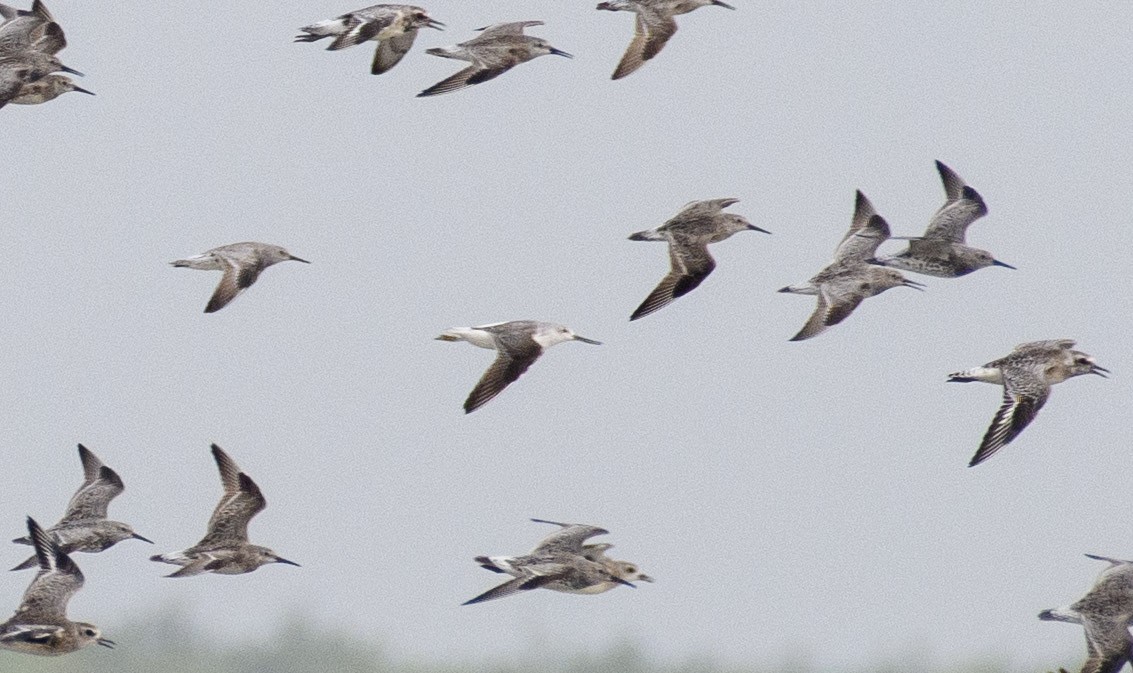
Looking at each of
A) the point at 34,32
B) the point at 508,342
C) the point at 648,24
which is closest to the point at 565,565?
the point at 508,342

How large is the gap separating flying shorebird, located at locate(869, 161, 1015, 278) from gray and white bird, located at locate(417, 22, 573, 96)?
4.19m

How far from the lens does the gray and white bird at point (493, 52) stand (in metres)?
23.8

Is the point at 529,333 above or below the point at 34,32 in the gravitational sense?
below

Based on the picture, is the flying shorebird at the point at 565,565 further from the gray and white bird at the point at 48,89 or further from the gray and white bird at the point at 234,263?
the gray and white bird at the point at 48,89

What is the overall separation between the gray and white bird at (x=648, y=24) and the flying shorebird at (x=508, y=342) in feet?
11.9

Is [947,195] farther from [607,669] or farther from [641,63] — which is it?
[607,669]

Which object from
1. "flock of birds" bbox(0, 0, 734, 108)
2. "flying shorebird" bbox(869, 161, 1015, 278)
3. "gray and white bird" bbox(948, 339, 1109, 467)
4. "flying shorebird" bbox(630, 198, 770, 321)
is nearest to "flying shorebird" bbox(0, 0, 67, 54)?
"flock of birds" bbox(0, 0, 734, 108)

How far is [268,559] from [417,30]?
6.04 metres

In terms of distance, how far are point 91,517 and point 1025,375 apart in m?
9.21

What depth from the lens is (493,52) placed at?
79.5 ft

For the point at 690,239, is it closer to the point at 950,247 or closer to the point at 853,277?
the point at 853,277

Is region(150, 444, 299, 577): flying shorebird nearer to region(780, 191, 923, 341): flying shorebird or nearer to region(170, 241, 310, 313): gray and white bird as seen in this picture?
region(170, 241, 310, 313): gray and white bird

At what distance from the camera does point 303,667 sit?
70.9m

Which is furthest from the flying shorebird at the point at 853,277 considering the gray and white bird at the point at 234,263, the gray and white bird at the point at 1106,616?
the gray and white bird at the point at 234,263
